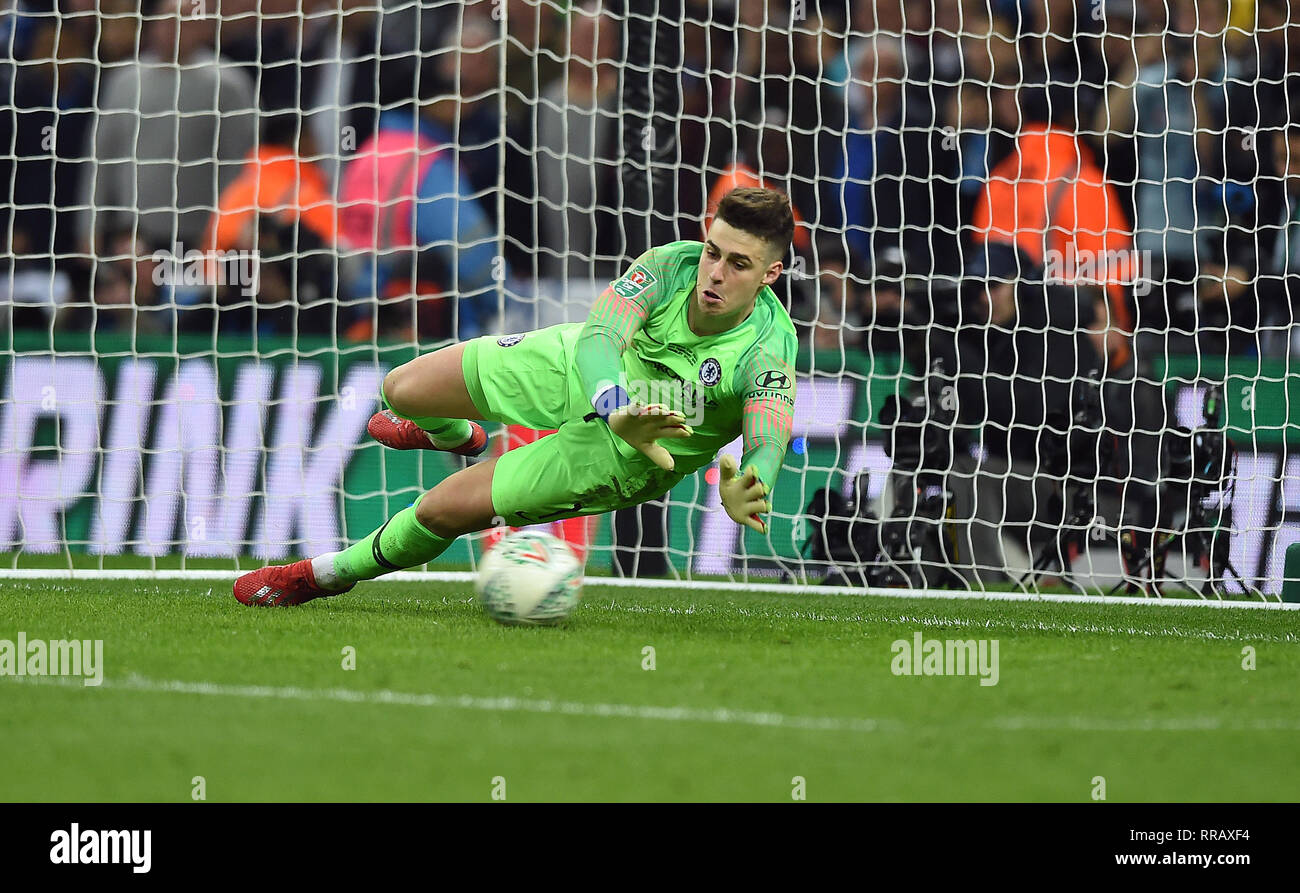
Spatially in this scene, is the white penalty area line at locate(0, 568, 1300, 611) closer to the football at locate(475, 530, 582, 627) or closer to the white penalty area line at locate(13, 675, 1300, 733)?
the football at locate(475, 530, 582, 627)

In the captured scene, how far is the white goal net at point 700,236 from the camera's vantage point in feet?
28.0

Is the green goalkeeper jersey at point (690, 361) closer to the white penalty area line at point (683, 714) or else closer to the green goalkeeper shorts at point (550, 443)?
the green goalkeeper shorts at point (550, 443)

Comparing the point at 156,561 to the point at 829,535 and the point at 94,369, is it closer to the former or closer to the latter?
the point at 94,369

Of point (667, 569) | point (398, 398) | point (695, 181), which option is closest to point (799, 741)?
point (398, 398)

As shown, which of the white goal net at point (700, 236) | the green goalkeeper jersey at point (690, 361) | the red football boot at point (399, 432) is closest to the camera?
the green goalkeeper jersey at point (690, 361)

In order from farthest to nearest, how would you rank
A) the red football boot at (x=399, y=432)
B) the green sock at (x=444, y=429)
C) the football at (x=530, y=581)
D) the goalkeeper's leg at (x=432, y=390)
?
the red football boot at (x=399, y=432) → the green sock at (x=444, y=429) → the goalkeeper's leg at (x=432, y=390) → the football at (x=530, y=581)

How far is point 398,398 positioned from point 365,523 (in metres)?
3.38

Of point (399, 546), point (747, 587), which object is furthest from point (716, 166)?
point (399, 546)

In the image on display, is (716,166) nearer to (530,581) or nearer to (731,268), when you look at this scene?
(731,268)

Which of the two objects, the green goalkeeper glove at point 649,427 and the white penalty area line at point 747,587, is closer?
the green goalkeeper glove at point 649,427

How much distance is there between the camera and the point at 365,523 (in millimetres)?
8812

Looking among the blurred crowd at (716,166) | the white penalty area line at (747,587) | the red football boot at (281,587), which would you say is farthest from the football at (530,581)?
the blurred crowd at (716,166)

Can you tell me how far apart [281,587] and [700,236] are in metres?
4.41

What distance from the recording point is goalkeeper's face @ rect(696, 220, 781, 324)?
5051mm
